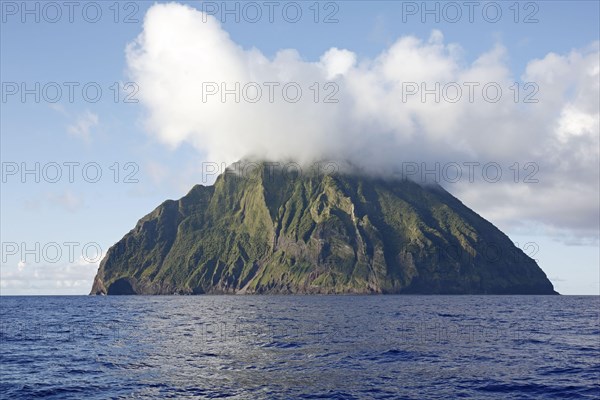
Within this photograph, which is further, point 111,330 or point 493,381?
point 111,330

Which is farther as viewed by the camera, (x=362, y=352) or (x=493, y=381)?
(x=362, y=352)

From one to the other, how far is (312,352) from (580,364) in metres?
26.6

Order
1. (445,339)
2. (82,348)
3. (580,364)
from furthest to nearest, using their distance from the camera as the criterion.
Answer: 1. (445,339)
2. (82,348)
3. (580,364)

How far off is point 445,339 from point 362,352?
17.1 metres

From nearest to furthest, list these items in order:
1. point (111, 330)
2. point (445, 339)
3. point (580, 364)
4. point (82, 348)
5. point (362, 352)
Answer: point (580, 364) < point (362, 352) < point (82, 348) < point (445, 339) < point (111, 330)

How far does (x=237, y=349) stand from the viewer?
6106 centimetres

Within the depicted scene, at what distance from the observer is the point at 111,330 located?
279 feet

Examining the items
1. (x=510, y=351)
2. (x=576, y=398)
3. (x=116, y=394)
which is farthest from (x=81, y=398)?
(x=510, y=351)

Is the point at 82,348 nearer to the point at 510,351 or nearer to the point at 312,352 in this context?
the point at 312,352

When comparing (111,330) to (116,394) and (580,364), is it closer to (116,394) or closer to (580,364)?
(116,394)

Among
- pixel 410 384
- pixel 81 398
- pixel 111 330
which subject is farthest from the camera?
pixel 111 330

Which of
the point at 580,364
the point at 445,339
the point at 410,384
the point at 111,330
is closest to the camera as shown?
the point at 410,384

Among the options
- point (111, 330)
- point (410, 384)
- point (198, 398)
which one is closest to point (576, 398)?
point (410, 384)

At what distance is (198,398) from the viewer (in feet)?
122
